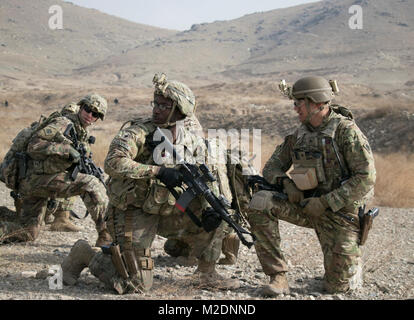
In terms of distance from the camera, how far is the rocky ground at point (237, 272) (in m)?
4.11

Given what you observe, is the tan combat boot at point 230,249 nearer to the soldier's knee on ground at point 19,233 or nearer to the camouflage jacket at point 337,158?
the camouflage jacket at point 337,158

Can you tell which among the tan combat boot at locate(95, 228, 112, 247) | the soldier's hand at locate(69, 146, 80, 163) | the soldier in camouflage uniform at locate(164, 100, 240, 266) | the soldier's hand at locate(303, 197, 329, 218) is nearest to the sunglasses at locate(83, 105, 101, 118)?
the soldier's hand at locate(69, 146, 80, 163)

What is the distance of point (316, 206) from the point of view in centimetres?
418

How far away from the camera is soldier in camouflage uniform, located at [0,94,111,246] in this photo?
5.83 m

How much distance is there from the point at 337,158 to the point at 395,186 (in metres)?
5.80

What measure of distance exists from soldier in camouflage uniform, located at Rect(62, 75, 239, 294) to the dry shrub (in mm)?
5636

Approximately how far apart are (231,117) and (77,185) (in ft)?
62.6

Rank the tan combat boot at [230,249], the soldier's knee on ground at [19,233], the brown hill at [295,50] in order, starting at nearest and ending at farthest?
the tan combat boot at [230,249] → the soldier's knee on ground at [19,233] → the brown hill at [295,50]

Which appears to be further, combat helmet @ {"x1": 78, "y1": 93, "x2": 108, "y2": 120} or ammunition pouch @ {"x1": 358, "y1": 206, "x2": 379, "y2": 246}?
combat helmet @ {"x1": 78, "y1": 93, "x2": 108, "y2": 120}

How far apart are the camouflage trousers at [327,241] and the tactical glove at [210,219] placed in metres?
0.32
